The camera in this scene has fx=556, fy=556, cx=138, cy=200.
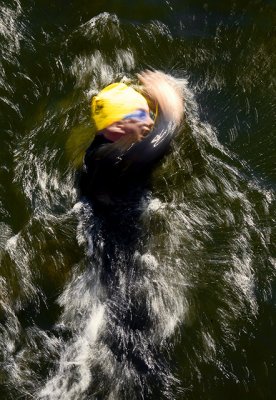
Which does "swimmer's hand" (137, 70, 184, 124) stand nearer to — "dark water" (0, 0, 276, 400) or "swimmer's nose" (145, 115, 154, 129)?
"swimmer's nose" (145, 115, 154, 129)

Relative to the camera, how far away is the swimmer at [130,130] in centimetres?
462

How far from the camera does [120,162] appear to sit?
15.4 feet

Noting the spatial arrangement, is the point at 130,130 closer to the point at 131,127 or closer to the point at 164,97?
Result: the point at 131,127

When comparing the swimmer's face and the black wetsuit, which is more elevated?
the swimmer's face

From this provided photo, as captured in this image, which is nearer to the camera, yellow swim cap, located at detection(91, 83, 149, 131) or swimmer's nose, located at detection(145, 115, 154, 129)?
yellow swim cap, located at detection(91, 83, 149, 131)

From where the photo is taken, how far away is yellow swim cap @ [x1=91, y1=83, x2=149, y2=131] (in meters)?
4.59

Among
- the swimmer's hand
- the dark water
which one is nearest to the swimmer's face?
the swimmer's hand

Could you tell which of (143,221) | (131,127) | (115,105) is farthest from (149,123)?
(143,221)

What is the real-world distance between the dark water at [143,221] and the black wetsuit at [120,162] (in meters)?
0.25

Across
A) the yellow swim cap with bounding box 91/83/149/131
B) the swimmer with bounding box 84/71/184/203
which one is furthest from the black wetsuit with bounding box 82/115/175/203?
the yellow swim cap with bounding box 91/83/149/131

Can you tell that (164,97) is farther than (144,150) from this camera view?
Yes

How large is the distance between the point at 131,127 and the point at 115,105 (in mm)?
224

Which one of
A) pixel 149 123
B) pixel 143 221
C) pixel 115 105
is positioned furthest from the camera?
pixel 143 221

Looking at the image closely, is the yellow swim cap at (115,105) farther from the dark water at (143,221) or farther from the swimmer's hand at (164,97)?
the dark water at (143,221)
